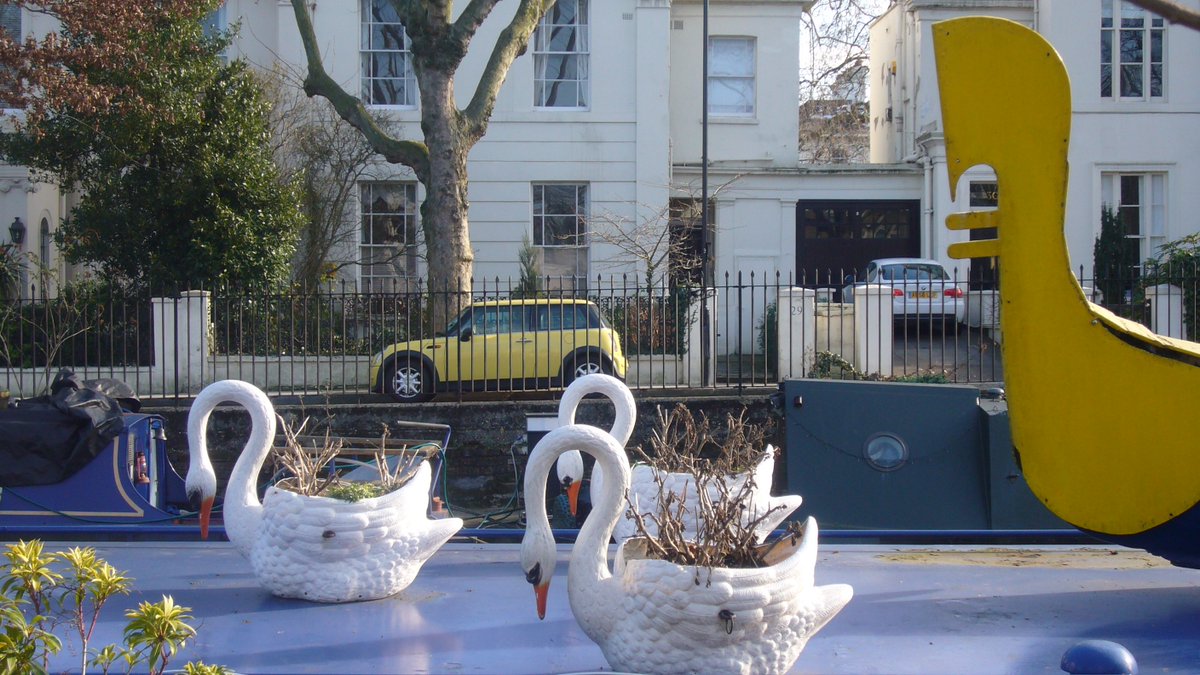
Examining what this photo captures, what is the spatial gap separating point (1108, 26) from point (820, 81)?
12.3 metres

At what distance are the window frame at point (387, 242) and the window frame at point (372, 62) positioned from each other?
152cm

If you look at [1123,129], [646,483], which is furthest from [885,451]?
[1123,129]

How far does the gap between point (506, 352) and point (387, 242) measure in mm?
8365

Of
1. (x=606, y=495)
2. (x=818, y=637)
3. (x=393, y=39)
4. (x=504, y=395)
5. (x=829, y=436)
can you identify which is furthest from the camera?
(x=393, y=39)

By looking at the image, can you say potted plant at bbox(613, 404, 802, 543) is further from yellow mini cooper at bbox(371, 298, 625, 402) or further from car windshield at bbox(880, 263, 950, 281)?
car windshield at bbox(880, 263, 950, 281)

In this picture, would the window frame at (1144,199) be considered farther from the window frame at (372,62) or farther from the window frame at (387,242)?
the window frame at (372,62)

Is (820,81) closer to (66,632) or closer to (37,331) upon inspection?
(37,331)

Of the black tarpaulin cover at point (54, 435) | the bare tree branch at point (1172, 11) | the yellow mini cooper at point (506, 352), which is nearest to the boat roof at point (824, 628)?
the bare tree branch at point (1172, 11)

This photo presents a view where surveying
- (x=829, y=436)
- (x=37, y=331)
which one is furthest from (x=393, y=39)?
(x=829, y=436)

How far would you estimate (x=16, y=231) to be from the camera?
1850 cm

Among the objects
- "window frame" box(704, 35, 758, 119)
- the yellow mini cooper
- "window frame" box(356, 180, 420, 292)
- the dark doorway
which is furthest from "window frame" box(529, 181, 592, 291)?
the yellow mini cooper

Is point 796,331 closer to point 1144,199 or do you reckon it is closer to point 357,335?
point 357,335

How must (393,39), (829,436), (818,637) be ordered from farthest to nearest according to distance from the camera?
(393,39)
(829,436)
(818,637)

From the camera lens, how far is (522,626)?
402cm
